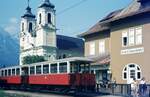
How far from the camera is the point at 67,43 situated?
10250 cm

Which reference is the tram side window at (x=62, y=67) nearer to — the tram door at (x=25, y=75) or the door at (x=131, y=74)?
the door at (x=131, y=74)

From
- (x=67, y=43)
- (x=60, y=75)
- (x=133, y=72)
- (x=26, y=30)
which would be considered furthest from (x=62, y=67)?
(x=26, y=30)

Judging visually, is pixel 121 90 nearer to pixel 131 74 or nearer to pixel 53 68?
pixel 131 74

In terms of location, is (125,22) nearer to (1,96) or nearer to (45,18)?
(1,96)

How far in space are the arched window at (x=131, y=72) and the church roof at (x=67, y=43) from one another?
213ft

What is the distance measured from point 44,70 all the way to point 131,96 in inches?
390

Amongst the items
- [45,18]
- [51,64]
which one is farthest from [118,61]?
[45,18]

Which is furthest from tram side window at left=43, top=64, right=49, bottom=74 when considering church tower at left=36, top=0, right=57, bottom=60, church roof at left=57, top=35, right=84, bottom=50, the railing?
church roof at left=57, top=35, right=84, bottom=50

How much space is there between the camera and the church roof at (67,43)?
99819mm

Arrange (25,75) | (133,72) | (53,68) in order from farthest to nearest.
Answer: (25,75), (133,72), (53,68)

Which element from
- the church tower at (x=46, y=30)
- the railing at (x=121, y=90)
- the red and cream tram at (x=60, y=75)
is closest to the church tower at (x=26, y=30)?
the church tower at (x=46, y=30)

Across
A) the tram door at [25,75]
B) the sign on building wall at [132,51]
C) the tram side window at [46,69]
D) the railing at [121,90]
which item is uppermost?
the sign on building wall at [132,51]

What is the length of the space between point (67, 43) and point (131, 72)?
2766 inches

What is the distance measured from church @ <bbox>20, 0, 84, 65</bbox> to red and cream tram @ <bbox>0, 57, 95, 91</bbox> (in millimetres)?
52846
